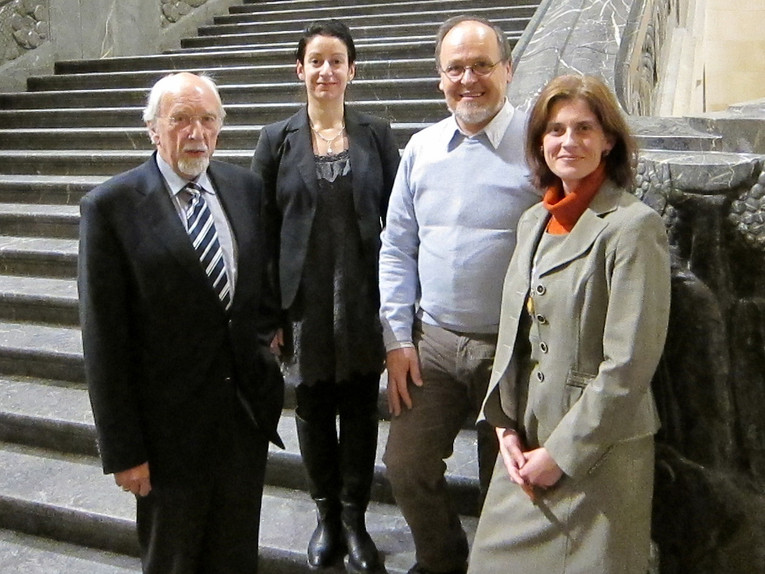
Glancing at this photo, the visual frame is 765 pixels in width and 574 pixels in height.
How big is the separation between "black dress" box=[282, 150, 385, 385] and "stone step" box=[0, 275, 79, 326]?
2105 mm

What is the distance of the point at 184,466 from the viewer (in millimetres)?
1907

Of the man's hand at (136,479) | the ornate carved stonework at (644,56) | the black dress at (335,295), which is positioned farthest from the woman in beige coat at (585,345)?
the ornate carved stonework at (644,56)

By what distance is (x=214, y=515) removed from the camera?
2023 mm

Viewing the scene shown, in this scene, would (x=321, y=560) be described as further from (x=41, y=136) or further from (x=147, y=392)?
(x=41, y=136)

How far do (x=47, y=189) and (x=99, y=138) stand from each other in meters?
0.69

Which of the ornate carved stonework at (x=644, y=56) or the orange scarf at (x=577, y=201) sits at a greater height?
the ornate carved stonework at (x=644, y=56)

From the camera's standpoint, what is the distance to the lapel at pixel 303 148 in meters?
2.17

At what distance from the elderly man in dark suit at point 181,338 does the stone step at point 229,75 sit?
331 cm

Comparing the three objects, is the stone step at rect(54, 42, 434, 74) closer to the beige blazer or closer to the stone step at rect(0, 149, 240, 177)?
the stone step at rect(0, 149, 240, 177)

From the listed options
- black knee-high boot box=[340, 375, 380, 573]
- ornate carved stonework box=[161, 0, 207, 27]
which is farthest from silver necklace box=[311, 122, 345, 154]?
ornate carved stonework box=[161, 0, 207, 27]

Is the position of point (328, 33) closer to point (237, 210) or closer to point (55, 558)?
point (237, 210)

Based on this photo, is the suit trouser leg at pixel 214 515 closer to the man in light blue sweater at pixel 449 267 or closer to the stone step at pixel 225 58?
the man in light blue sweater at pixel 449 267

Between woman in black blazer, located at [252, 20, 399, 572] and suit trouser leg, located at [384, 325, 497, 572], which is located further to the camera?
woman in black blazer, located at [252, 20, 399, 572]

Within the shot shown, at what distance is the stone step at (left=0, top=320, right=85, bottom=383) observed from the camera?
11.7 ft
